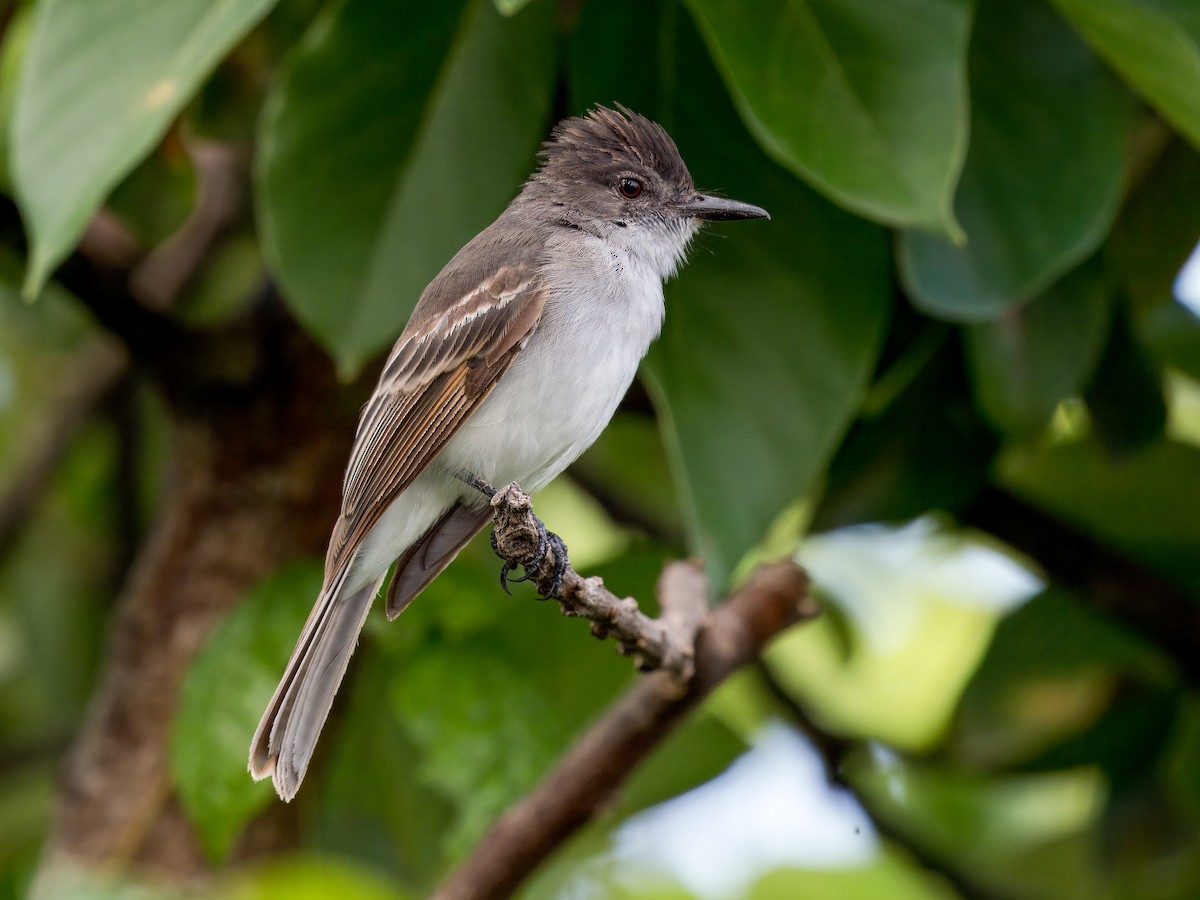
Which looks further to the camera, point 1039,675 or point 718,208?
point 1039,675

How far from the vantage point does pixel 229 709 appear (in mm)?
2648

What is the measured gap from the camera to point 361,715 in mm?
3371

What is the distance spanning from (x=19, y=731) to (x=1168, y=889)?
293 centimetres

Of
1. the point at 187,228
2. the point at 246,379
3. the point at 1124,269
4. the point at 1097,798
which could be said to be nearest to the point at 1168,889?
the point at 1097,798

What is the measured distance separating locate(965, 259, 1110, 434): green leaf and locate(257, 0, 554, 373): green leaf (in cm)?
92

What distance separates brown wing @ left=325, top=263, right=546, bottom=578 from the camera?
2.36 meters

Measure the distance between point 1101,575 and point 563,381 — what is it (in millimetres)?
1471

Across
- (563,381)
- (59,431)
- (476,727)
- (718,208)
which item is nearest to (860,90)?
(718,208)

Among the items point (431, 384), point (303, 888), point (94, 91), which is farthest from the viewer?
point (431, 384)

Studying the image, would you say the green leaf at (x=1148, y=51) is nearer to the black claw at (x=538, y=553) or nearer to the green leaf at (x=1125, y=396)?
the green leaf at (x=1125, y=396)

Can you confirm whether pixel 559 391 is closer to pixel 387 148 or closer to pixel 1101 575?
pixel 387 148

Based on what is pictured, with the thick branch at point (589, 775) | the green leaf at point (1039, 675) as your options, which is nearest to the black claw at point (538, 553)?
the thick branch at point (589, 775)

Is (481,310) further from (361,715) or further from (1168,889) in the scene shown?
(1168,889)

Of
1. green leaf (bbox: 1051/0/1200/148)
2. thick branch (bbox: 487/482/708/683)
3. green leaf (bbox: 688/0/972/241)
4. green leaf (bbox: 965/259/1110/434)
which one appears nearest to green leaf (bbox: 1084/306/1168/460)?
green leaf (bbox: 965/259/1110/434)
